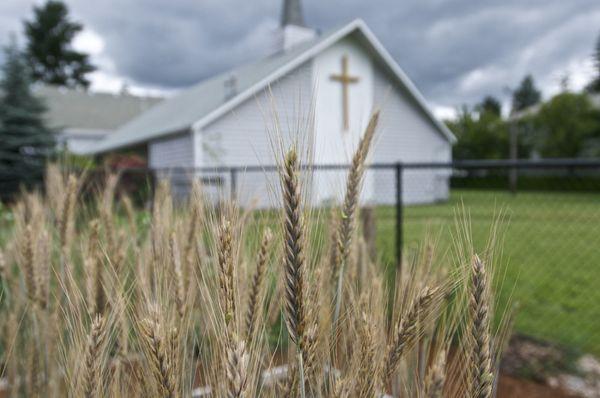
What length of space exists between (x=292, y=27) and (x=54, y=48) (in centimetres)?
3189

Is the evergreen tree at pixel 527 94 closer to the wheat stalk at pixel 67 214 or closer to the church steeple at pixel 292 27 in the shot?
the church steeple at pixel 292 27

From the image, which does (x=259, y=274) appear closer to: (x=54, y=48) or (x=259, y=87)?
(x=259, y=87)

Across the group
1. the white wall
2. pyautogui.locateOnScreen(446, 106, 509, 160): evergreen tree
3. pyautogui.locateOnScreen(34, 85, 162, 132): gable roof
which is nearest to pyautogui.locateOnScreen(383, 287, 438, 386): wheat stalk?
the white wall

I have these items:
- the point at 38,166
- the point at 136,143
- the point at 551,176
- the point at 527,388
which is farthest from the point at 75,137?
the point at 527,388

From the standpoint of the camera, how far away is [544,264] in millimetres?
7488

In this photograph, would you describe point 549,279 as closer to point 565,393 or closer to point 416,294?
point 565,393

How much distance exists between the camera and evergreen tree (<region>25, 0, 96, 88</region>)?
39.6 m

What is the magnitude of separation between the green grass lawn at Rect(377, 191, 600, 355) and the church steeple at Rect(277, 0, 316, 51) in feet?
33.7

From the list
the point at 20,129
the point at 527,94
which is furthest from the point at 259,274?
the point at 527,94

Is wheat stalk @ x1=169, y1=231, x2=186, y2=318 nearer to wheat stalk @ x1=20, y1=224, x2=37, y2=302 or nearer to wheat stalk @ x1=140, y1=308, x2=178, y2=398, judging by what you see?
wheat stalk @ x1=140, y1=308, x2=178, y2=398

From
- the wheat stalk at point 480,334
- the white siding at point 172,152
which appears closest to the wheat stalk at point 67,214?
the wheat stalk at point 480,334

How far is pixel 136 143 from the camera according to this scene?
1675cm

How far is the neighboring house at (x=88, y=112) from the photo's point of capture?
26.1 metres

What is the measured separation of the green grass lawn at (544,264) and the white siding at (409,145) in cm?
501
